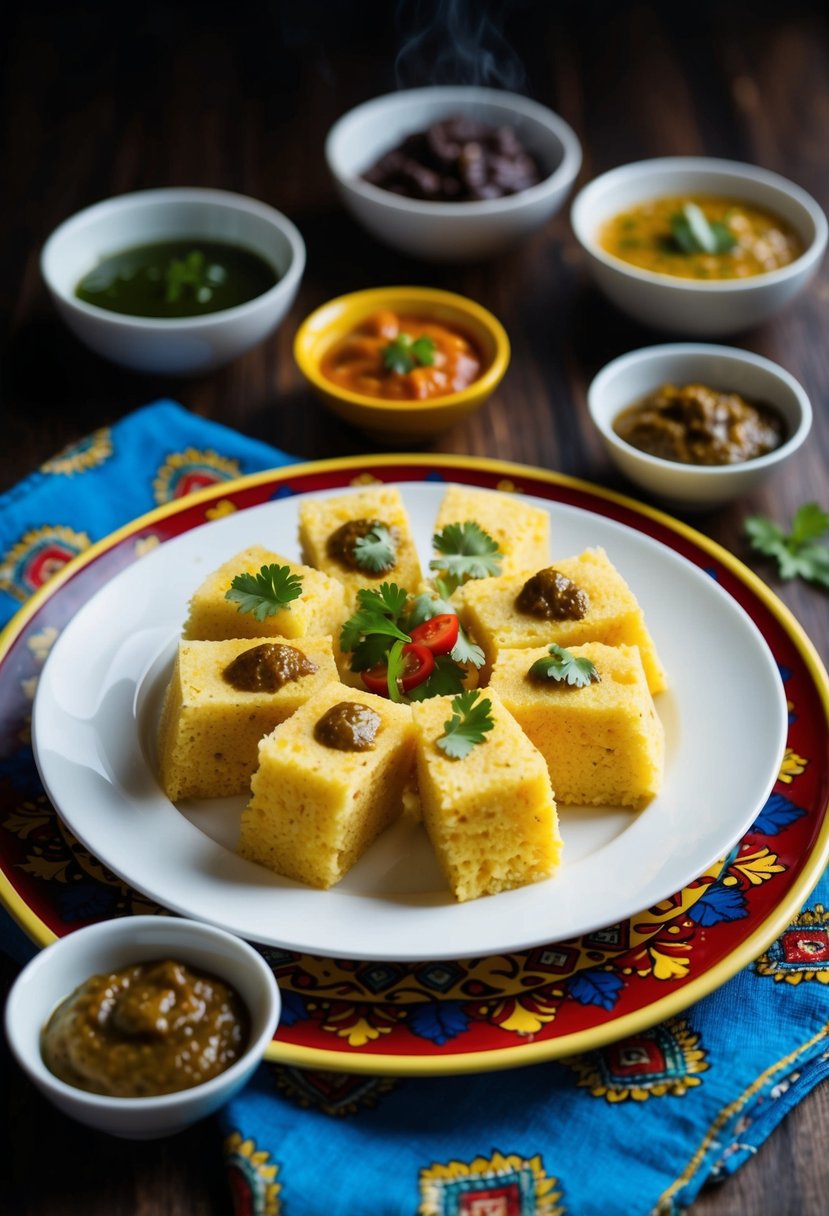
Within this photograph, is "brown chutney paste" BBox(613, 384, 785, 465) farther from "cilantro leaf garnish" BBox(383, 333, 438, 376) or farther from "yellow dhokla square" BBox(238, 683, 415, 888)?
"yellow dhokla square" BBox(238, 683, 415, 888)

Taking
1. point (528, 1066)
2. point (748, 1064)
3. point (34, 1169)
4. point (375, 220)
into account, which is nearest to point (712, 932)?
point (748, 1064)

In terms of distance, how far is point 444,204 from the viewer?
586 cm

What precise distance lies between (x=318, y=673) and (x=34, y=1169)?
4.49 ft

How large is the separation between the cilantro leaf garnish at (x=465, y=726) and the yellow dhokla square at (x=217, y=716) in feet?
1.33

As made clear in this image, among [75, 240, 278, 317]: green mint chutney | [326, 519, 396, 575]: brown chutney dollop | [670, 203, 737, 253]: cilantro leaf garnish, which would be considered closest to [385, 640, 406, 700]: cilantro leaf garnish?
[326, 519, 396, 575]: brown chutney dollop

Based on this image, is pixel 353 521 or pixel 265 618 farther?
pixel 353 521

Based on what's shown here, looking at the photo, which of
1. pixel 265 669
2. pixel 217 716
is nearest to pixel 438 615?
pixel 265 669

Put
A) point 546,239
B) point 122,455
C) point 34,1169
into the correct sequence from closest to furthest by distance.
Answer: point 34,1169 < point 122,455 < point 546,239

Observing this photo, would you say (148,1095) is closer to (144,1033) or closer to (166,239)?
(144,1033)

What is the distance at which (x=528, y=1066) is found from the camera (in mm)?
3051

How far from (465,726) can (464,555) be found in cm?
83

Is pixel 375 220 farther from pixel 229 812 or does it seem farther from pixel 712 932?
pixel 712 932

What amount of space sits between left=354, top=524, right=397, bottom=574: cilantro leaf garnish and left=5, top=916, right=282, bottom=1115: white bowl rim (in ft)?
4.36

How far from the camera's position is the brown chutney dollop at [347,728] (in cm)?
329
